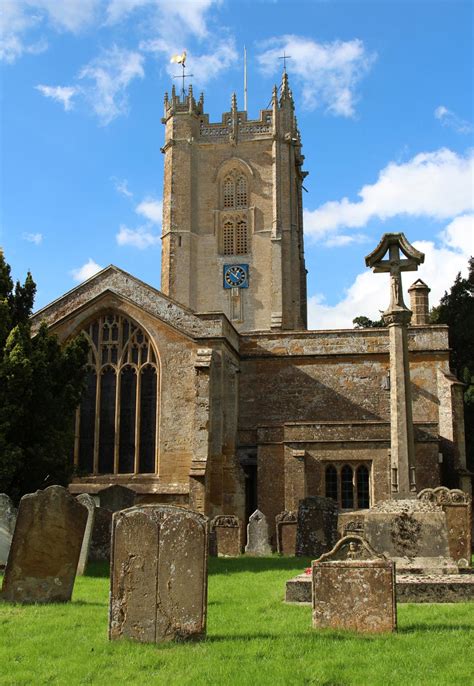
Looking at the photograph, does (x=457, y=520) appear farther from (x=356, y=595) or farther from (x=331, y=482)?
(x=331, y=482)

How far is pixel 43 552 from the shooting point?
32.9ft

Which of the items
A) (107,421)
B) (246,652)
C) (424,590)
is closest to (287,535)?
(107,421)

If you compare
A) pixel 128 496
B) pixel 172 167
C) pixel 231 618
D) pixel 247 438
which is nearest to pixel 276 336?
pixel 247 438

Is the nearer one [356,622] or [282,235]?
[356,622]

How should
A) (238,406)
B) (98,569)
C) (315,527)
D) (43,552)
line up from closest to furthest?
(43,552)
(98,569)
(315,527)
(238,406)

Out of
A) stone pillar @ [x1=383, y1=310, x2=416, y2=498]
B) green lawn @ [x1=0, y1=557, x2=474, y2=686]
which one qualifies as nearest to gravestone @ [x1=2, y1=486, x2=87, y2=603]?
green lawn @ [x1=0, y1=557, x2=474, y2=686]

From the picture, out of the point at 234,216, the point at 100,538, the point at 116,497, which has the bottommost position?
the point at 100,538

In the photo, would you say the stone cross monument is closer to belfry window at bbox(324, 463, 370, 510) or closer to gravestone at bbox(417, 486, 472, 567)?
gravestone at bbox(417, 486, 472, 567)

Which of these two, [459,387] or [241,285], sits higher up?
[241,285]

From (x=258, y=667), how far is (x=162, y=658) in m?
0.88

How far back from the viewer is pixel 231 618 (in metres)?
9.12

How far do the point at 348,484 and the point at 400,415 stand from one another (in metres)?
12.2

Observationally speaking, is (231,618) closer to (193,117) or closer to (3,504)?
(3,504)

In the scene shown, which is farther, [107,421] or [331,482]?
[107,421]
